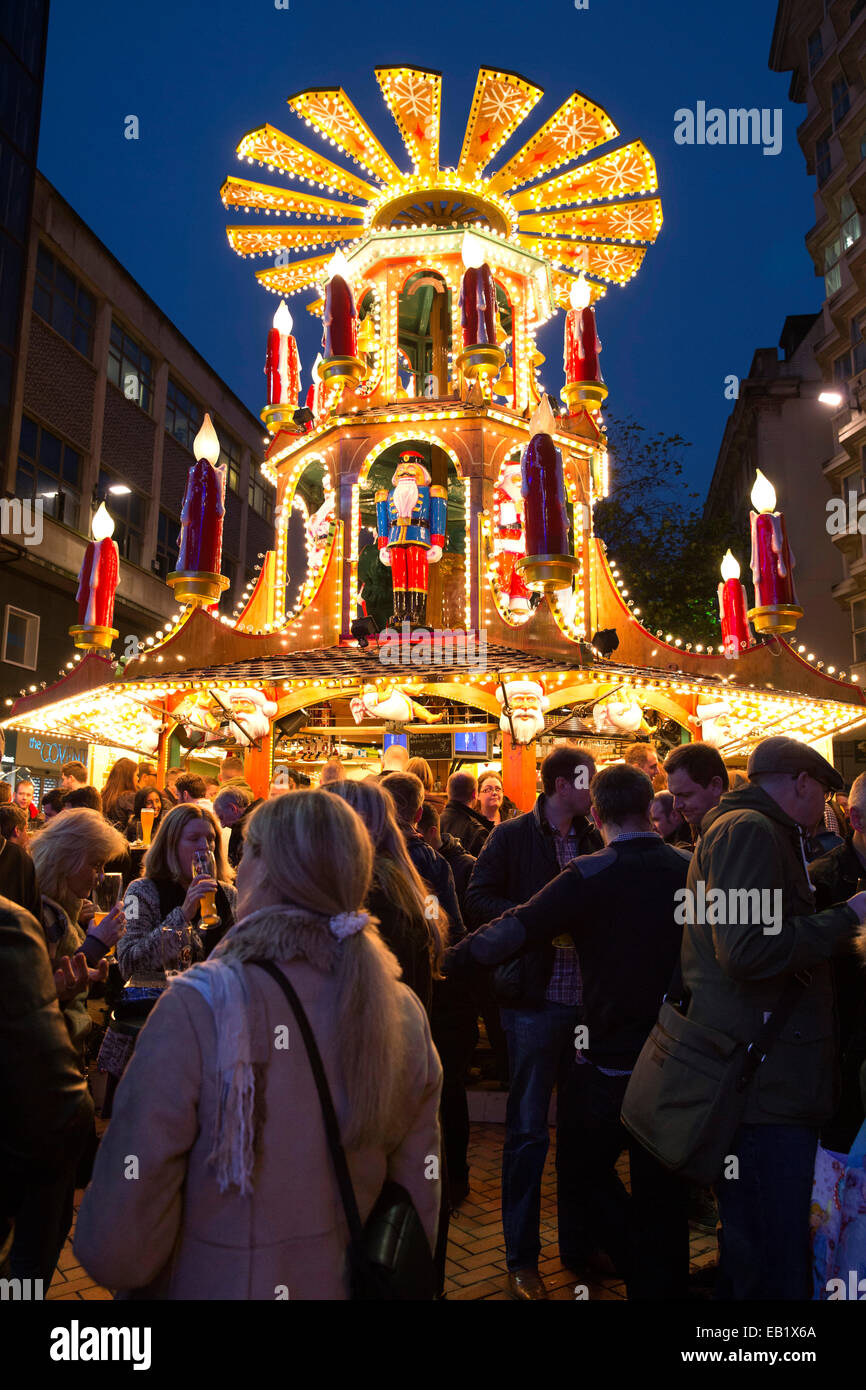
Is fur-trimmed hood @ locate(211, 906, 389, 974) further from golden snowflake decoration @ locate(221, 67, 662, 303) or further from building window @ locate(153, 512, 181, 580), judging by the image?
building window @ locate(153, 512, 181, 580)

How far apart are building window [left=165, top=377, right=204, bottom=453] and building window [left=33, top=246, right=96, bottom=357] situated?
4643 mm

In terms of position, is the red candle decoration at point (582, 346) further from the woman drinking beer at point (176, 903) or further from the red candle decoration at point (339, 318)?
the woman drinking beer at point (176, 903)

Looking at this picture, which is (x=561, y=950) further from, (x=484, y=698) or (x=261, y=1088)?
(x=484, y=698)

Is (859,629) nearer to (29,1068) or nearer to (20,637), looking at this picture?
(20,637)

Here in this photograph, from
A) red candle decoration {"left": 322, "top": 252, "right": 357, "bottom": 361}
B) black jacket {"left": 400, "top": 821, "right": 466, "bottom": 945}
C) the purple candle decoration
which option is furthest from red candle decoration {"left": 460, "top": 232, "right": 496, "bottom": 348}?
black jacket {"left": 400, "top": 821, "right": 466, "bottom": 945}

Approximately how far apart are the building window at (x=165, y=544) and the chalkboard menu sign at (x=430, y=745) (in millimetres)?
16913

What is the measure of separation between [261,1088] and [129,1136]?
0.26m

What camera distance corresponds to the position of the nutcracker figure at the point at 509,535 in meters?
14.4

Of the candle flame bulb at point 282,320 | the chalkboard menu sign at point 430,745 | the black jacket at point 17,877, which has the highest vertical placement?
the candle flame bulb at point 282,320

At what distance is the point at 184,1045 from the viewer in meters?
1.78

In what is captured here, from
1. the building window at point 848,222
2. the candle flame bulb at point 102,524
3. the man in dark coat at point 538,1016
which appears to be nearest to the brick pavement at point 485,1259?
the man in dark coat at point 538,1016

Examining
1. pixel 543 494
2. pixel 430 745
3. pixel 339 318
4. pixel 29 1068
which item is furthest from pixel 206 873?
pixel 430 745

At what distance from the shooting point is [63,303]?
23.8m
